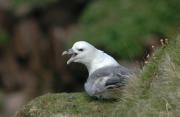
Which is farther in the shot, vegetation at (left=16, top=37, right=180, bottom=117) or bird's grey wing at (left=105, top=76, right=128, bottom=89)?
bird's grey wing at (left=105, top=76, right=128, bottom=89)

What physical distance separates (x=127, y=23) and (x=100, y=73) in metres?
6.13

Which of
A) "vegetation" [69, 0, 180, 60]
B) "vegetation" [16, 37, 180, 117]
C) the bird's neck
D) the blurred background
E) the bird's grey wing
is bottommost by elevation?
"vegetation" [16, 37, 180, 117]

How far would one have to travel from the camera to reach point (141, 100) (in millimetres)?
7238

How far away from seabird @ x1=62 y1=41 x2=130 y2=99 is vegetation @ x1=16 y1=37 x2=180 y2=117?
0.37 ft

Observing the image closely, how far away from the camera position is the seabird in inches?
310

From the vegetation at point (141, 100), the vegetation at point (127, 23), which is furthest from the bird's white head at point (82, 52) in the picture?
the vegetation at point (127, 23)

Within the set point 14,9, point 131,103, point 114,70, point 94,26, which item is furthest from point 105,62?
point 14,9

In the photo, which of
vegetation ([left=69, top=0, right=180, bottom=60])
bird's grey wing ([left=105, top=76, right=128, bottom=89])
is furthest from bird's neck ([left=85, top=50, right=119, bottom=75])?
vegetation ([left=69, top=0, right=180, bottom=60])

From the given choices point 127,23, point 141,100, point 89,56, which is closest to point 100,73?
point 89,56

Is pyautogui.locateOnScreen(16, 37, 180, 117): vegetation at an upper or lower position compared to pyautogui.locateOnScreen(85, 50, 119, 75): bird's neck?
lower

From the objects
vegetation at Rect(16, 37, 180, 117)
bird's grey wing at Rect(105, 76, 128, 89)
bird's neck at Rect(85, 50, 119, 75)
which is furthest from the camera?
bird's neck at Rect(85, 50, 119, 75)

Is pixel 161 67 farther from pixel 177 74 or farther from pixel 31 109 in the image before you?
pixel 31 109

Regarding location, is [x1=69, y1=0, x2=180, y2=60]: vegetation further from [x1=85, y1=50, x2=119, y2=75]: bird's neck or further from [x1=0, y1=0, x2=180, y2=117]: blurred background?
[x1=85, y1=50, x2=119, y2=75]: bird's neck

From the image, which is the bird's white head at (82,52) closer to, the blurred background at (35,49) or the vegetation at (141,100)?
the vegetation at (141,100)
